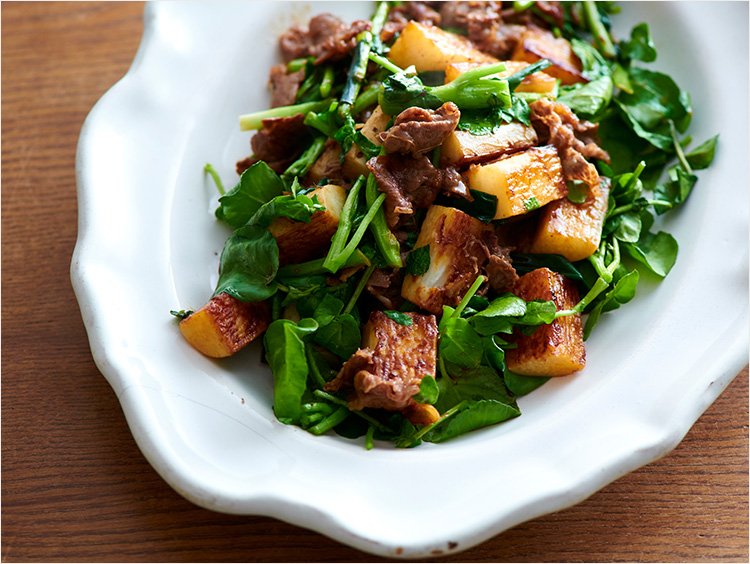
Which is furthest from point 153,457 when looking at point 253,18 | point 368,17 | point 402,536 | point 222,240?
point 368,17

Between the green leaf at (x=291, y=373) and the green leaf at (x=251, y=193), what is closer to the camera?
the green leaf at (x=291, y=373)

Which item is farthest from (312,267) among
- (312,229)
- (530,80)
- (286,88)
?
(530,80)

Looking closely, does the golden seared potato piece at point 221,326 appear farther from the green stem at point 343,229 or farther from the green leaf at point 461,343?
the green leaf at point 461,343

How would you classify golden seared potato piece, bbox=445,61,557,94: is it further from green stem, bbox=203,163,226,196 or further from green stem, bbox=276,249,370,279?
green stem, bbox=203,163,226,196

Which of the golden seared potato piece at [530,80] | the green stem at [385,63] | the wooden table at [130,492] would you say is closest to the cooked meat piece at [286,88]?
the green stem at [385,63]

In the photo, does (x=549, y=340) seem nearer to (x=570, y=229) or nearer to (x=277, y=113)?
(x=570, y=229)

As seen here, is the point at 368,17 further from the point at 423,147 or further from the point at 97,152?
the point at 97,152
